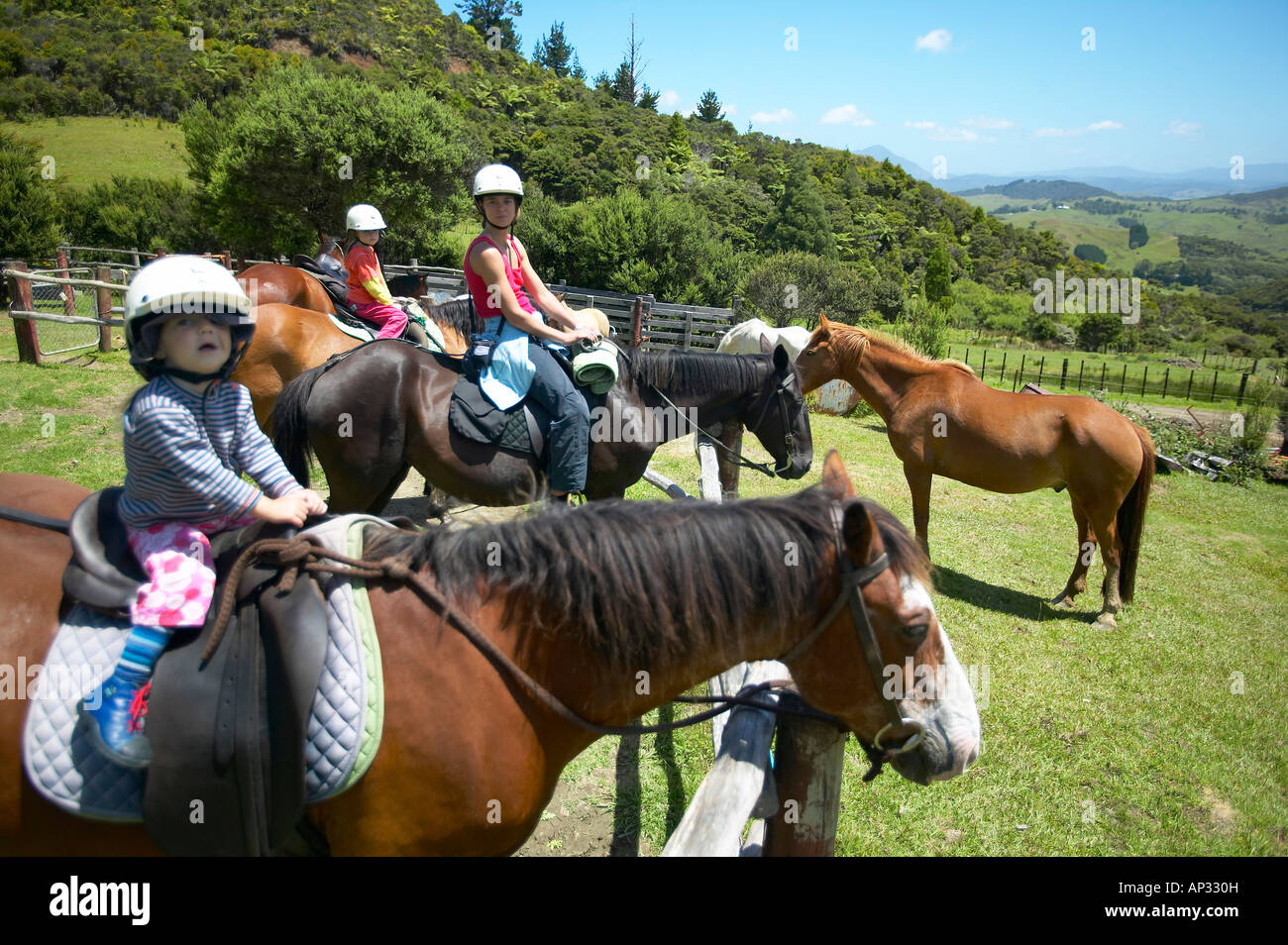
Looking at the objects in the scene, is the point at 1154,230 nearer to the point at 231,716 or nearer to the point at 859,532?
the point at 859,532

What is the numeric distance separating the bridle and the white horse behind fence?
817cm

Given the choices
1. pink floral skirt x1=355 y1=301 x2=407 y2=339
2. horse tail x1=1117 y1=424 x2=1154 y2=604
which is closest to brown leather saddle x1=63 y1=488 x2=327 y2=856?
pink floral skirt x1=355 y1=301 x2=407 y2=339

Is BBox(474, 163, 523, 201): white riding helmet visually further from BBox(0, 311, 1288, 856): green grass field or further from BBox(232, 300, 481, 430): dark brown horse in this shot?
BBox(232, 300, 481, 430): dark brown horse

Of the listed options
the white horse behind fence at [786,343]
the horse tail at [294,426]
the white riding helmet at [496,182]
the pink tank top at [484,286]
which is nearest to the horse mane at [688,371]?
the pink tank top at [484,286]

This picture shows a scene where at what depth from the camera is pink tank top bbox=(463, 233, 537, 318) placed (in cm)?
461

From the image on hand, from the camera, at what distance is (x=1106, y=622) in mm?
6574

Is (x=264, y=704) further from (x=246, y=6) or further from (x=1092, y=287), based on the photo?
(x=246, y=6)

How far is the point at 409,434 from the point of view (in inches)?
195

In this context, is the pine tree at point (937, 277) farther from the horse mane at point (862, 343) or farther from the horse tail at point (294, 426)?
the horse tail at point (294, 426)

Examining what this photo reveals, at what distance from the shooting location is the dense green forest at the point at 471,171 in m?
24.1

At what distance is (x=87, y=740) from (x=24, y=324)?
13583 millimetres

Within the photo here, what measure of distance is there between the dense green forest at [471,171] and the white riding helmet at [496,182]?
55.7ft
